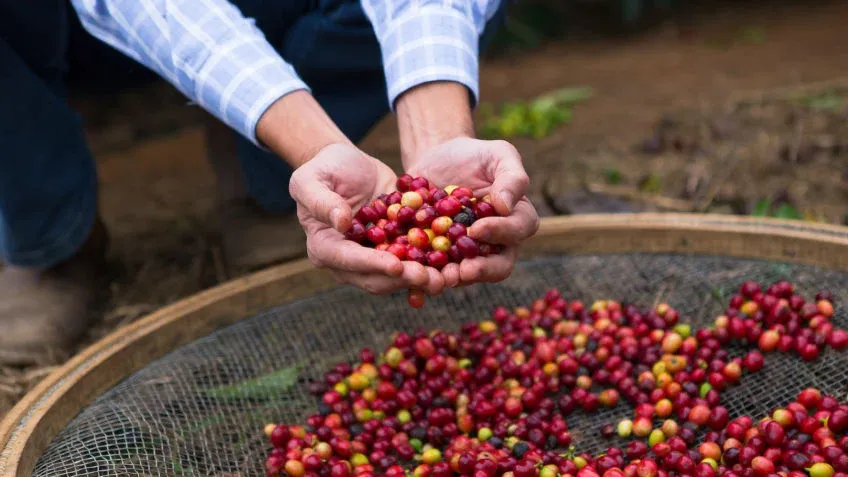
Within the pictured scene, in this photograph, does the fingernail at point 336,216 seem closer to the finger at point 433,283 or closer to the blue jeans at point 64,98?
the finger at point 433,283

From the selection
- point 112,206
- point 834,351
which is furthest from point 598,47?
point 834,351

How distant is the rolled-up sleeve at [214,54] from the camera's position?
2.04 m

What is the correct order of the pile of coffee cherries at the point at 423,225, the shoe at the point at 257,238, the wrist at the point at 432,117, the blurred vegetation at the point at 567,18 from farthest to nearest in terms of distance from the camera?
the blurred vegetation at the point at 567,18 < the shoe at the point at 257,238 < the wrist at the point at 432,117 < the pile of coffee cherries at the point at 423,225

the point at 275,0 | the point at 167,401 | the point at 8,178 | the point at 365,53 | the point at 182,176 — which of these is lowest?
the point at 182,176

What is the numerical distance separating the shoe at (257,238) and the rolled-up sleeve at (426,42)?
102 centimetres

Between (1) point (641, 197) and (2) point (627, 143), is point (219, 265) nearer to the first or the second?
(1) point (641, 197)

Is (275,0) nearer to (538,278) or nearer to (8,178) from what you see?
(8,178)

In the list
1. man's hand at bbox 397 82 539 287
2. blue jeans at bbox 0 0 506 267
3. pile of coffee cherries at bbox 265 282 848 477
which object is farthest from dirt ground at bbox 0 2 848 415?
man's hand at bbox 397 82 539 287

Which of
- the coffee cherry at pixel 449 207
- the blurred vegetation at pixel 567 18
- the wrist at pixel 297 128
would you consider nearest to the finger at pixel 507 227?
the coffee cherry at pixel 449 207

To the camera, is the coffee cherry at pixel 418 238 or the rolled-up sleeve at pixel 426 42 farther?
the rolled-up sleeve at pixel 426 42

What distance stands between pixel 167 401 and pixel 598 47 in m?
4.81

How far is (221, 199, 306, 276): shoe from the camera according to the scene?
120 inches

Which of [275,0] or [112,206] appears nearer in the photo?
[275,0]

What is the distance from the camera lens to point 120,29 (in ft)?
7.00
